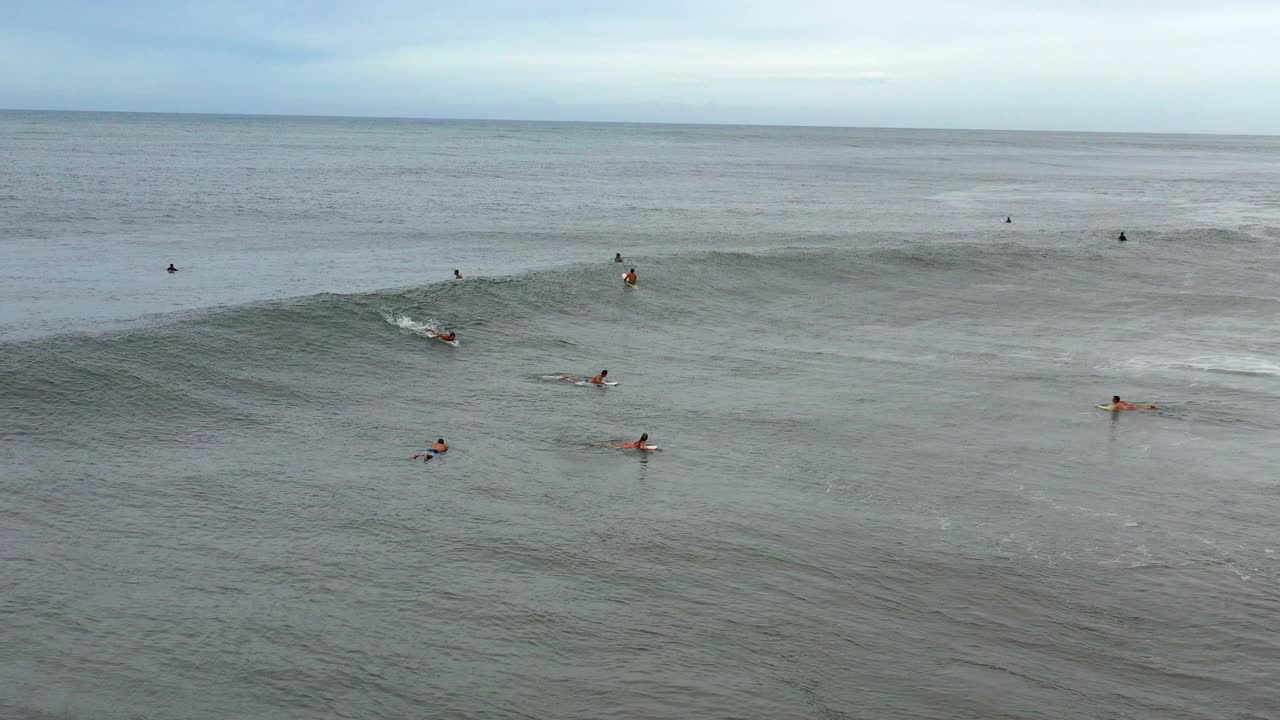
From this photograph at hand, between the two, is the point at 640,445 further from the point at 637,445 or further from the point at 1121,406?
the point at 1121,406

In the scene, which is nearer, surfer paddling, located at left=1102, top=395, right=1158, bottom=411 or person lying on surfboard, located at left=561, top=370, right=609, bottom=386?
surfer paddling, located at left=1102, top=395, right=1158, bottom=411

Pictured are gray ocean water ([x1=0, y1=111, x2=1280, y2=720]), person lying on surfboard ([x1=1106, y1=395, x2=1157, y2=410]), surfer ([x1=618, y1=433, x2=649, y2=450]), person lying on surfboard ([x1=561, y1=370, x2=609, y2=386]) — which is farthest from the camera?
person lying on surfboard ([x1=561, y1=370, x2=609, y2=386])

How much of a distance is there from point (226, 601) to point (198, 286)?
28934 mm

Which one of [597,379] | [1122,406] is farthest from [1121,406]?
[597,379]

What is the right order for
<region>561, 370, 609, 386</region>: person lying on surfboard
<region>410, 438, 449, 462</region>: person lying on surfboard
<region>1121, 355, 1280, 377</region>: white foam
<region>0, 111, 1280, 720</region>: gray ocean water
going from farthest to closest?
1. <region>1121, 355, 1280, 377</region>: white foam
2. <region>561, 370, 609, 386</region>: person lying on surfboard
3. <region>410, 438, 449, 462</region>: person lying on surfboard
4. <region>0, 111, 1280, 720</region>: gray ocean water

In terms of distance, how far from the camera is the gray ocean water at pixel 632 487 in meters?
15.7

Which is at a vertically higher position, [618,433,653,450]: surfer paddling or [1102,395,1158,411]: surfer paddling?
[1102,395,1158,411]: surfer paddling

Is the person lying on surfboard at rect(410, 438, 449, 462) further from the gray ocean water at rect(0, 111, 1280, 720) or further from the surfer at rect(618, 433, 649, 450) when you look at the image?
the surfer at rect(618, 433, 649, 450)

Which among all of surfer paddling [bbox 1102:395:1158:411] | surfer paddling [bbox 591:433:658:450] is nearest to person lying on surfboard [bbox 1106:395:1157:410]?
surfer paddling [bbox 1102:395:1158:411]

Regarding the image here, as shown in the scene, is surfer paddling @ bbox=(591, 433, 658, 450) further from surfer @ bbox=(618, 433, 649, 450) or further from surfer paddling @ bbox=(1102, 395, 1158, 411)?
surfer paddling @ bbox=(1102, 395, 1158, 411)

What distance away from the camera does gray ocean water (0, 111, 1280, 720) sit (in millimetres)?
15664

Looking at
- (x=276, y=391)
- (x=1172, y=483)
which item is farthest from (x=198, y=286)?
(x=1172, y=483)

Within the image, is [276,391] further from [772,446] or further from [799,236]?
[799,236]

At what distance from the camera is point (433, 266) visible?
5044 cm
